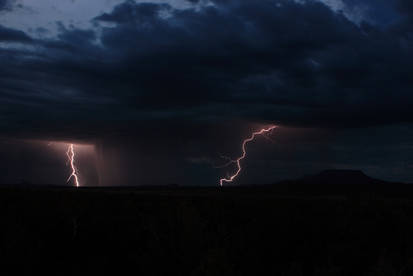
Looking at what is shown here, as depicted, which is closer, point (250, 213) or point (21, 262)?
point (21, 262)

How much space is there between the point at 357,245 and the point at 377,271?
477cm

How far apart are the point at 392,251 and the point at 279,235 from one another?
419 centimetres

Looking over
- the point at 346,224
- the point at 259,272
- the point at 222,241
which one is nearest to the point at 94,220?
the point at 222,241

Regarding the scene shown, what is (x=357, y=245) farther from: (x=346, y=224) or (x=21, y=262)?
(x=21, y=262)

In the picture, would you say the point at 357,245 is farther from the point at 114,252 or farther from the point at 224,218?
the point at 114,252

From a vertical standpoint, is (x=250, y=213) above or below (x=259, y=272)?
above

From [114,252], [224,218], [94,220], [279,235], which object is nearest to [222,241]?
[279,235]

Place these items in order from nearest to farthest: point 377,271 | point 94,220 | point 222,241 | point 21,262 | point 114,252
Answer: point 377,271 < point 21,262 < point 222,241 < point 114,252 < point 94,220

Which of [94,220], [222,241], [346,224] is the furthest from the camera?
[94,220]

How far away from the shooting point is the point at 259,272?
1481 cm

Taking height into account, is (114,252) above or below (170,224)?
below

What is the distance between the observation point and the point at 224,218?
2148cm

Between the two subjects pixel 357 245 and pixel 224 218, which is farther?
pixel 224 218

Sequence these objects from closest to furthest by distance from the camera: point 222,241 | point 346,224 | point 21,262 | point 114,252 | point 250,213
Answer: point 21,262, point 222,241, point 114,252, point 346,224, point 250,213
